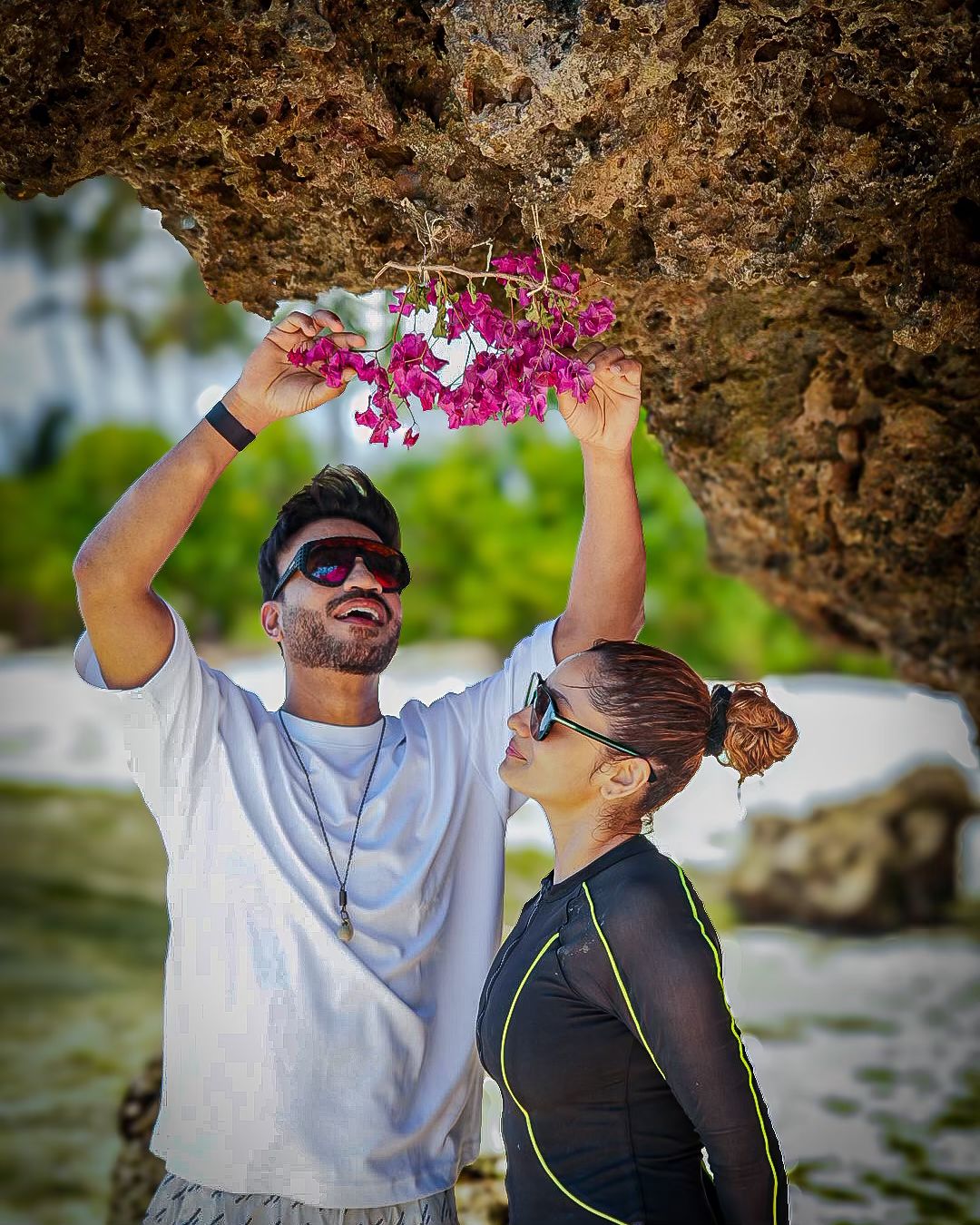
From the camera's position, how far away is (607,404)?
2982 mm

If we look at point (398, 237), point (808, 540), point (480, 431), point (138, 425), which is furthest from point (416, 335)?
point (138, 425)

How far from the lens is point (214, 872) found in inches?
117

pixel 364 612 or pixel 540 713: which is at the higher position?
pixel 364 612

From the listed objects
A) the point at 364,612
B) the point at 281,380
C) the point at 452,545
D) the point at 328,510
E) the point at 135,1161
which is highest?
the point at 452,545

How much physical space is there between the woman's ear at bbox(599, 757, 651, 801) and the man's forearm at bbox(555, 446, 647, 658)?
Answer: 0.70 m

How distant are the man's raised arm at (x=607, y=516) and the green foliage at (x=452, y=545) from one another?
11.0 meters

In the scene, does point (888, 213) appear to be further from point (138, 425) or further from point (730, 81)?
point (138, 425)

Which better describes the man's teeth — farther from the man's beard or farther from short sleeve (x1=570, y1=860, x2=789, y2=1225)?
short sleeve (x1=570, y1=860, x2=789, y2=1225)

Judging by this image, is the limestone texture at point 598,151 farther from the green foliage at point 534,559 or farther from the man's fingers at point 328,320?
the green foliage at point 534,559

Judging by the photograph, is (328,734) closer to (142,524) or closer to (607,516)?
(142,524)

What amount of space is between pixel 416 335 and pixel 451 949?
1.50 metres

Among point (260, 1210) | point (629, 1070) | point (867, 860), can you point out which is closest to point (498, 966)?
point (629, 1070)

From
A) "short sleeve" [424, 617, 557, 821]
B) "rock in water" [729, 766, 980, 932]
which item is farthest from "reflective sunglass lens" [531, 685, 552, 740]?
"rock in water" [729, 766, 980, 932]

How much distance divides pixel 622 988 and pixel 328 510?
1.65 m
